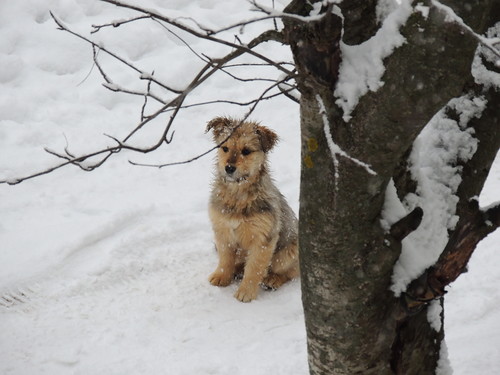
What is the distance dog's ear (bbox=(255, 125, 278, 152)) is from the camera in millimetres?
4539

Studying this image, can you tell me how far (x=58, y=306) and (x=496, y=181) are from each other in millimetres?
5130

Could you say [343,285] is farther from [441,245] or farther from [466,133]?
[466,133]

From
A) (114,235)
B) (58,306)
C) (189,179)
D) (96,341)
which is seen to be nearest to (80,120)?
(189,179)

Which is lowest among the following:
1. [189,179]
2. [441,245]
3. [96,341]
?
[96,341]

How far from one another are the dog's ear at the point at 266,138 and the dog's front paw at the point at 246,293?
4.34 feet

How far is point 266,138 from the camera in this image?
4.58 m

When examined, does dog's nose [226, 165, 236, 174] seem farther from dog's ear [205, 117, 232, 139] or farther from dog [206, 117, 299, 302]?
dog's ear [205, 117, 232, 139]

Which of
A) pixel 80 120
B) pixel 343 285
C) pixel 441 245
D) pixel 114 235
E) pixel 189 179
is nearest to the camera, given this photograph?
pixel 343 285

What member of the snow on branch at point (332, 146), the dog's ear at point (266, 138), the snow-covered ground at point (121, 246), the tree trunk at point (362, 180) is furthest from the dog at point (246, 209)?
the snow on branch at point (332, 146)

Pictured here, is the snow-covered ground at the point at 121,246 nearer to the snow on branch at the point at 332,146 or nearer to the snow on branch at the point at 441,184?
the snow on branch at the point at 441,184

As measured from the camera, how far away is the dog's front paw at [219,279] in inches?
187

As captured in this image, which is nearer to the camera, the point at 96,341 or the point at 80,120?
the point at 96,341

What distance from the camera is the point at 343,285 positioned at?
201 cm

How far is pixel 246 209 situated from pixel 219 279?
0.79 m
